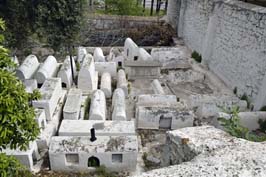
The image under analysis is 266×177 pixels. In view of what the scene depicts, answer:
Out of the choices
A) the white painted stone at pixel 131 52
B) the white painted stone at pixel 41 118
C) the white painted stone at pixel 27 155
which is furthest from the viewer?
the white painted stone at pixel 131 52

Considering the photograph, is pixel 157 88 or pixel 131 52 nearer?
pixel 157 88

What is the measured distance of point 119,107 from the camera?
11.0 metres

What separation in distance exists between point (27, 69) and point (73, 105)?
3645 mm

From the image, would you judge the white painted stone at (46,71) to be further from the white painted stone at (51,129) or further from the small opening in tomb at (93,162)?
the small opening in tomb at (93,162)

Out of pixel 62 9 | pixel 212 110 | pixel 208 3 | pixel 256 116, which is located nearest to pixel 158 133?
pixel 212 110

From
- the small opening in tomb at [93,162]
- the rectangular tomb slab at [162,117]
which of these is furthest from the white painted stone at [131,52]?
the small opening in tomb at [93,162]

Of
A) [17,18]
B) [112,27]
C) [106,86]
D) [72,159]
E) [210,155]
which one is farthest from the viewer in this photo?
[112,27]

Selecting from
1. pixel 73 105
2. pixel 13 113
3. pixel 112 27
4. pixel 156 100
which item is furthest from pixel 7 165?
pixel 112 27

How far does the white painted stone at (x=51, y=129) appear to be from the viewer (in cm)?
930

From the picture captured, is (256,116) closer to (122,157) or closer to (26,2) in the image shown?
(122,157)

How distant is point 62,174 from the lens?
859 centimetres

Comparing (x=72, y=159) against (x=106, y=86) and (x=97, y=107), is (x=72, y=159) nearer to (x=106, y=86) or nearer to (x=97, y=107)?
(x=97, y=107)

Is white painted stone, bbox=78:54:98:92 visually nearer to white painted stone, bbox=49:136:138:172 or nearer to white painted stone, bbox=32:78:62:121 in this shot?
white painted stone, bbox=32:78:62:121

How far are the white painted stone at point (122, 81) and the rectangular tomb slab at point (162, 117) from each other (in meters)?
2.53
